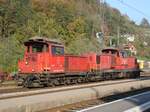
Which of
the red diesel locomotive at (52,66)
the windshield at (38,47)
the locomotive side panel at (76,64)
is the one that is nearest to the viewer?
the red diesel locomotive at (52,66)

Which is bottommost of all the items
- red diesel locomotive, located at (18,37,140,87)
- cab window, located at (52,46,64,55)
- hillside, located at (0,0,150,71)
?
red diesel locomotive, located at (18,37,140,87)

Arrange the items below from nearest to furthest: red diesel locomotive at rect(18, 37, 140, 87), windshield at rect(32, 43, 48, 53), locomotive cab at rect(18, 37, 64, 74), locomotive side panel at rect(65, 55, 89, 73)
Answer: red diesel locomotive at rect(18, 37, 140, 87)
locomotive cab at rect(18, 37, 64, 74)
windshield at rect(32, 43, 48, 53)
locomotive side panel at rect(65, 55, 89, 73)

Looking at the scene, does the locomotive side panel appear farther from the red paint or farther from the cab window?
the cab window

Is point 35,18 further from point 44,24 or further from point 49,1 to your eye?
point 49,1

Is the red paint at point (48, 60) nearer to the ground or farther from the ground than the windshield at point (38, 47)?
nearer to the ground

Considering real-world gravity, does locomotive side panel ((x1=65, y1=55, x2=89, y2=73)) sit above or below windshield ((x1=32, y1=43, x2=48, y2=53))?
below

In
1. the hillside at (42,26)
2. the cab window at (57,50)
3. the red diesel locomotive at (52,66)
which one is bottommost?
the red diesel locomotive at (52,66)

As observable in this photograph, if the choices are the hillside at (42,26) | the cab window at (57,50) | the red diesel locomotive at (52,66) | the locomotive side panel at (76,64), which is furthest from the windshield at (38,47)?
the hillside at (42,26)

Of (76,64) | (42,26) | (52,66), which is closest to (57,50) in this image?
(52,66)

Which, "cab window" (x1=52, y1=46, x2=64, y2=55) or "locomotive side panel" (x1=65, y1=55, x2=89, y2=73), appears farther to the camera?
"locomotive side panel" (x1=65, y1=55, x2=89, y2=73)

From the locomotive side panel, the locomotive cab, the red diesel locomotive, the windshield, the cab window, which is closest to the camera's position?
the red diesel locomotive

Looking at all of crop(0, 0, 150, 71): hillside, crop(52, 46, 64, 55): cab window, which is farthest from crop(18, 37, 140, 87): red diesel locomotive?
crop(0, 0, 150, 71): hillside

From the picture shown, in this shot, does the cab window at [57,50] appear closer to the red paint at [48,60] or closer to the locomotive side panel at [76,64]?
the red paint at [48,60]

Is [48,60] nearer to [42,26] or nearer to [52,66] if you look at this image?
[52,66]
